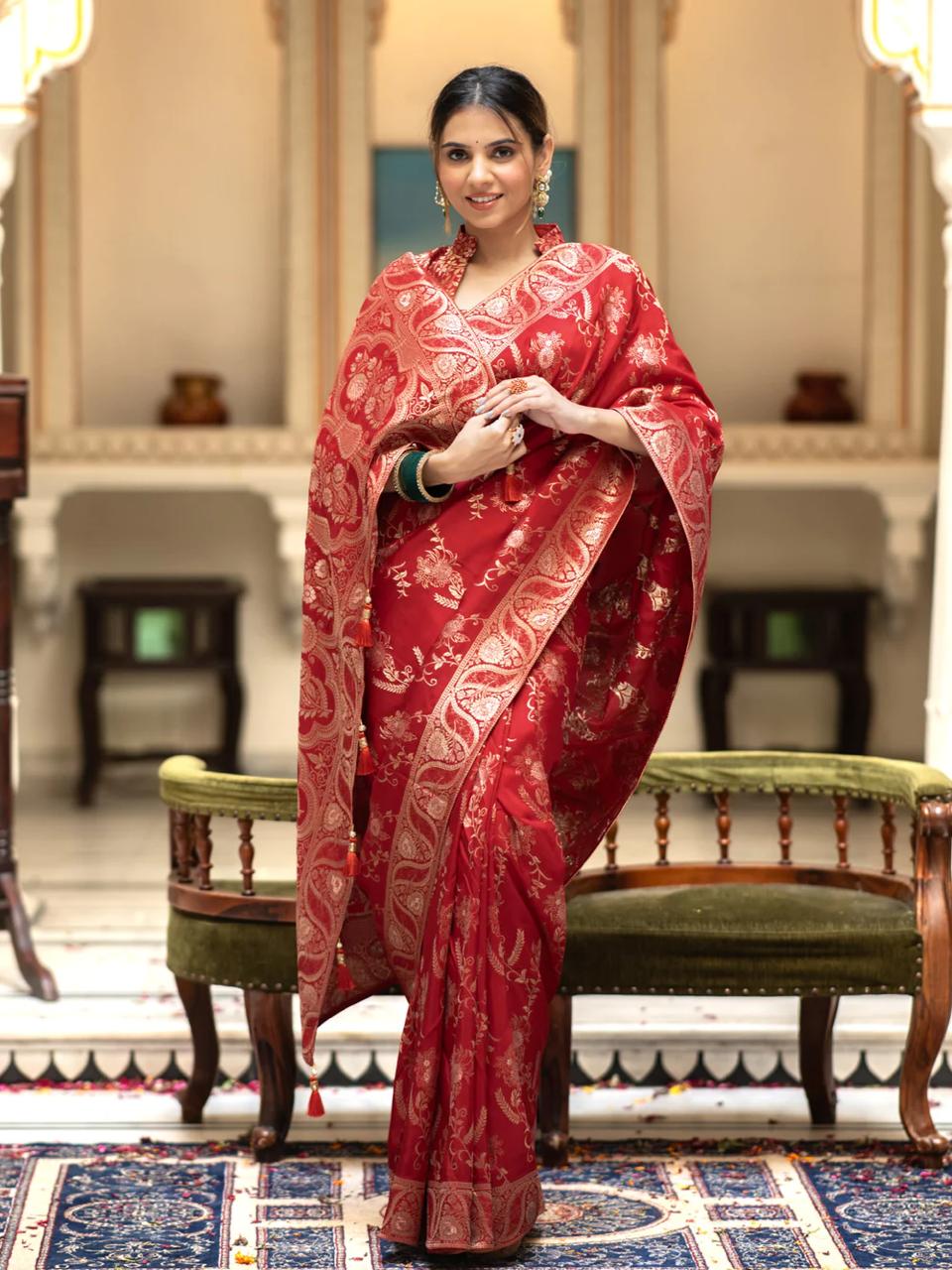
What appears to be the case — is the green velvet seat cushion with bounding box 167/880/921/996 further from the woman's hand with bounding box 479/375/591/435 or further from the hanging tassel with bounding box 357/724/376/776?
the woman's hand with bounding box 479/375/591/435

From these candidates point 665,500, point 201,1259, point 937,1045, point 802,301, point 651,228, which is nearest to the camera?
point 201,1259

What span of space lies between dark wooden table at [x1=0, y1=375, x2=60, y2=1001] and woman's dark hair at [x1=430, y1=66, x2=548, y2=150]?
1.56 m

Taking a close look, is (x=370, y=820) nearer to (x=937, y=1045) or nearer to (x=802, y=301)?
(x=937, y=1045)

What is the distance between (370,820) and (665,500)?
71cm

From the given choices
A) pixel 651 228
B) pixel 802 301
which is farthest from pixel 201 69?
pixel 802 301

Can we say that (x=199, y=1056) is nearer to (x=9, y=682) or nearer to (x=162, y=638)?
(x=9, y=682)

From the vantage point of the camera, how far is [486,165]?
3.18 meters

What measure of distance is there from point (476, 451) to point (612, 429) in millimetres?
219

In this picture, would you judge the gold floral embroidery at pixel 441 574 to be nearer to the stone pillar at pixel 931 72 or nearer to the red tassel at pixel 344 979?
the red tassel at pixel 344 979

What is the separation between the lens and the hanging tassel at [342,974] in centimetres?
334

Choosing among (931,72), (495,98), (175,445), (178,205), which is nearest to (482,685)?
(495,98)

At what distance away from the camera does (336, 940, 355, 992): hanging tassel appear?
132 inches

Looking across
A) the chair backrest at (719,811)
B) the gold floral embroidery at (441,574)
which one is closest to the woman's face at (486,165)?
the gold floral embroidery at (441,574)

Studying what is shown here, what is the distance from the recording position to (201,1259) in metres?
3.13
